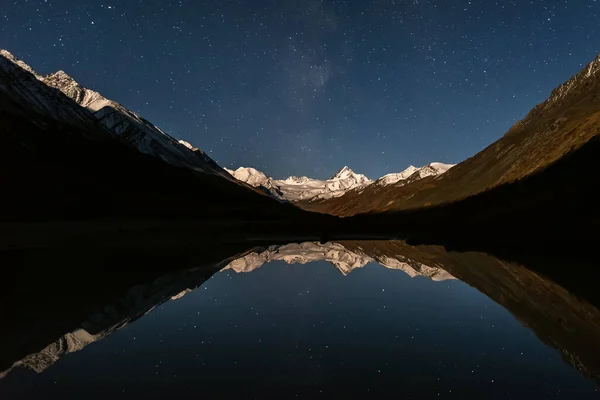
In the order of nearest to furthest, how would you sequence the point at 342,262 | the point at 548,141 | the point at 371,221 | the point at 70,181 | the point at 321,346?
the point at 321,346 → the point at 342,262 → the point at 70,181 → the point at 371,221 → the point at 548,141

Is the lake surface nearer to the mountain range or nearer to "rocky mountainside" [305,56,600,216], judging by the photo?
the mountain range

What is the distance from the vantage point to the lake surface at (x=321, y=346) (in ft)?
35.7

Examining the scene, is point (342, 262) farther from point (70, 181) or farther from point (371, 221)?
point (70, 181)

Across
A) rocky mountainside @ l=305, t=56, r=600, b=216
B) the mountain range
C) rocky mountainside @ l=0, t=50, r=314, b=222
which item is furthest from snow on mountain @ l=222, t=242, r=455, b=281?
rocky mountainside @ l=305, t=56, r=600, b=216

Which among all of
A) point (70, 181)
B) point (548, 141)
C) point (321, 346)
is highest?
point (548, 141)

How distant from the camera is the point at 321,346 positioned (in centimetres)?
1478

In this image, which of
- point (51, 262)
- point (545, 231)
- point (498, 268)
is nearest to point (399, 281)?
point (498, 268)

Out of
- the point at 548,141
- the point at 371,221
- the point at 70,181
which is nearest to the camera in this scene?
the point at 70,181

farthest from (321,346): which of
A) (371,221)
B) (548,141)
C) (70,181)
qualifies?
(548,141)

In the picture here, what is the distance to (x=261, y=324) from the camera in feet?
59.6

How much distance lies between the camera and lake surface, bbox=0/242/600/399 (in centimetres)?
1088

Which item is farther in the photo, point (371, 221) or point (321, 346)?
point (371, 221)

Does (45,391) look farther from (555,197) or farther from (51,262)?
(555,197)

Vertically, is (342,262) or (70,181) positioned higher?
(70,181)
